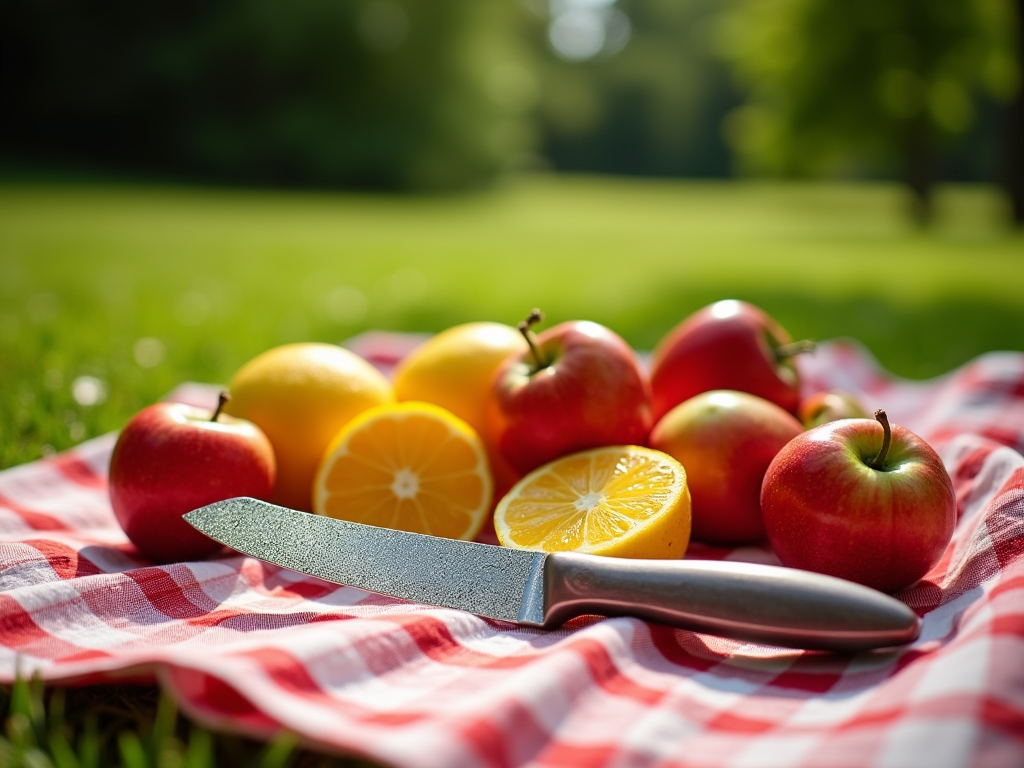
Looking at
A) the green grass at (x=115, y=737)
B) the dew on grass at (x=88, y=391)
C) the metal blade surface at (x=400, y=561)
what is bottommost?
the dew on grass at (x=88, y=391)

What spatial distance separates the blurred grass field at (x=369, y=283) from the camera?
375cm

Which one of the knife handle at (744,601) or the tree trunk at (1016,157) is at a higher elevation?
the tree trunk at (1016,157)

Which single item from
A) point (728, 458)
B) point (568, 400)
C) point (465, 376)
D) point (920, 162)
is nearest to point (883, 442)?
point (728, 458)

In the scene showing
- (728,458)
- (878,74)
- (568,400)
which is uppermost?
(878,74)

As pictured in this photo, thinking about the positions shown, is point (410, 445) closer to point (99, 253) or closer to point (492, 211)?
point (99, 253)

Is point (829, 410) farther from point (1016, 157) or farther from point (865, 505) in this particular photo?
point (1016, 157)

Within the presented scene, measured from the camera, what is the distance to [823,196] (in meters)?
34.2

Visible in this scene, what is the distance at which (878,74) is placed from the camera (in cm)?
2189

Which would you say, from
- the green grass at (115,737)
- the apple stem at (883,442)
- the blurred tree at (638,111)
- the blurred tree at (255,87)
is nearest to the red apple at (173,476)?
the green grass at (115,737)

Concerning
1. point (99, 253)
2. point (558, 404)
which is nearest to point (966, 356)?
point (558, 404)

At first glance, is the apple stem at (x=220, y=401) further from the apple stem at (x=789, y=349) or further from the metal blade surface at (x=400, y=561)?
the apple stem at (x=789, y=349)

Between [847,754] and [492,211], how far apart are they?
70.5ft

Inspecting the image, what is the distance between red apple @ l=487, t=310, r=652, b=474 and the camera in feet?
6.44

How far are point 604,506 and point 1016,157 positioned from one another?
17.8 m
